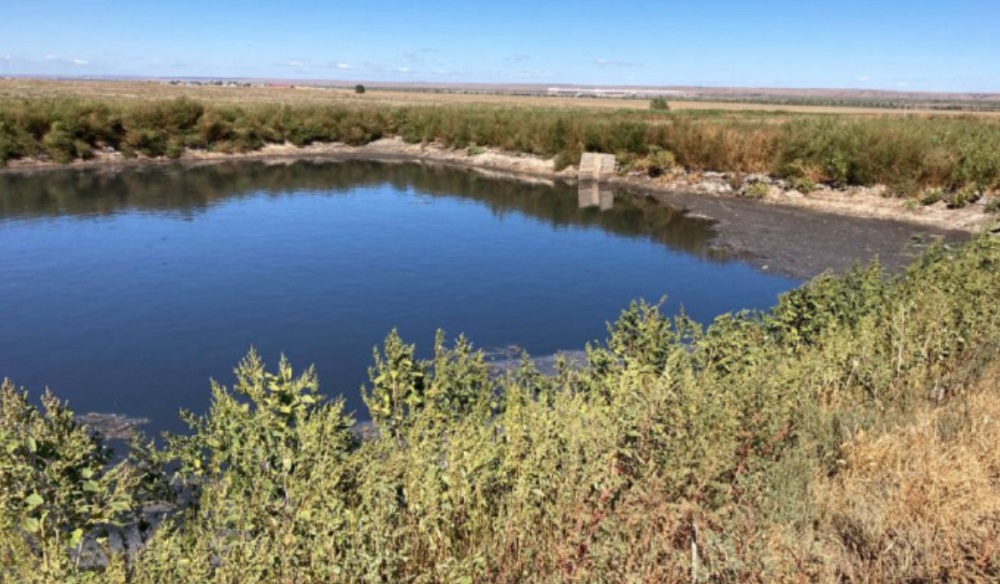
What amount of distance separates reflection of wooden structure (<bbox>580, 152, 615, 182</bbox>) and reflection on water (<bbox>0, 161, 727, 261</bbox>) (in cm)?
104

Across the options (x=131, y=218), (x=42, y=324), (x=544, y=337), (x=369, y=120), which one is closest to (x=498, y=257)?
(x=544, y=337)

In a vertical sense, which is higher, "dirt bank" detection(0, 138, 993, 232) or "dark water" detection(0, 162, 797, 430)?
"dirt bank" detection(0, 138, 993, 232)

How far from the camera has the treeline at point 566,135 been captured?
2550 centimetres

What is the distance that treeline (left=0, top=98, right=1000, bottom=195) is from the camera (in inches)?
1004

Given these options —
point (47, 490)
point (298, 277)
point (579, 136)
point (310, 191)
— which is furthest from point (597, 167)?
point (47, 490)

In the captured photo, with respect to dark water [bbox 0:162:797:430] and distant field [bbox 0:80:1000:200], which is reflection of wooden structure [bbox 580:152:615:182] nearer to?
distant field [bbox 0:80:1000:200]

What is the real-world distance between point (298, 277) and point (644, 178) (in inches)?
787

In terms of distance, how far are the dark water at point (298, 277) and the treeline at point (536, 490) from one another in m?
5.08

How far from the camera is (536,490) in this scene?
3959 mm

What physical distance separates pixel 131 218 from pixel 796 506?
76.2 ft

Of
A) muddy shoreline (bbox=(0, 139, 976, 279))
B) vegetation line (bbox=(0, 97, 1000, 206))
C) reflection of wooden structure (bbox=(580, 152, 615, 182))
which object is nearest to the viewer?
muddy shoreline (bbox=(0, 139, 976, 279))

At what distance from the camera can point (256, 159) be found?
1511 inches

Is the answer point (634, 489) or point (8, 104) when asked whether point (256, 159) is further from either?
point (634, 489)

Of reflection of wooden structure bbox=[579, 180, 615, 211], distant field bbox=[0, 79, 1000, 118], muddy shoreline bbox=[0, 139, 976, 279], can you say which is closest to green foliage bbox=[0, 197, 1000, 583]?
muddy shoreline bbox=[0, 139, 976, 279]
